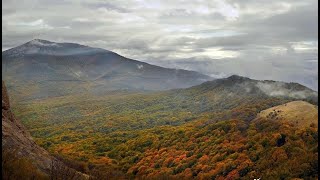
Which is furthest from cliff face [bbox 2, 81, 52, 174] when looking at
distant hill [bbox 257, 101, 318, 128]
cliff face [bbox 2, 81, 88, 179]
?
distant hill [bbox 257, 101, 318, 128]

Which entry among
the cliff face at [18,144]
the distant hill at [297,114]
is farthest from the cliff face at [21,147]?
the distant hill at [297,114]

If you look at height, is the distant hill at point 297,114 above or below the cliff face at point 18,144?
below

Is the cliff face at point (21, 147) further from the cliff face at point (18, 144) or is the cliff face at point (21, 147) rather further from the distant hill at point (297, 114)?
the distant hill at point (297, 114)

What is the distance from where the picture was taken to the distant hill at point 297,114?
122912 millimetres

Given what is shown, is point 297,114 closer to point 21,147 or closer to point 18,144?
point 21,147

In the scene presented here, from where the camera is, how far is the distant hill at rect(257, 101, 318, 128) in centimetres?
12291

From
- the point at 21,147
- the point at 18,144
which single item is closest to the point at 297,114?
the point at 21,147

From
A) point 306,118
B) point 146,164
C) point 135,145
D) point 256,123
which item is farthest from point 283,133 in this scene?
point 135,145

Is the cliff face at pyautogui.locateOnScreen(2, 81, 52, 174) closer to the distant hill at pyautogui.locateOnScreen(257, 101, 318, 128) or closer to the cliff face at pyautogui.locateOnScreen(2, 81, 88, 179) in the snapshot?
the cliff face at pyautogui.locateOnScreen(2, 81, 88, 179)

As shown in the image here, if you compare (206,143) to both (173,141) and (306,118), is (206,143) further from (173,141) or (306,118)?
(306,118)

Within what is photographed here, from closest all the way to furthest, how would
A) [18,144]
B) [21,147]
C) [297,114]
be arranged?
[18,144] < [21,147] < [297,114]

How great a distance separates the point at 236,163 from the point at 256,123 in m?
45.1

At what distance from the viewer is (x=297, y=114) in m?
136

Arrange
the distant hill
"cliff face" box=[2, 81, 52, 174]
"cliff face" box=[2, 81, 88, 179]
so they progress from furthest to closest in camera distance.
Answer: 1. the distant hill
2. "cliff face" box=[2, 81, 52, 174]
3. "cliff face" box=[2, 81, 88, 179]
